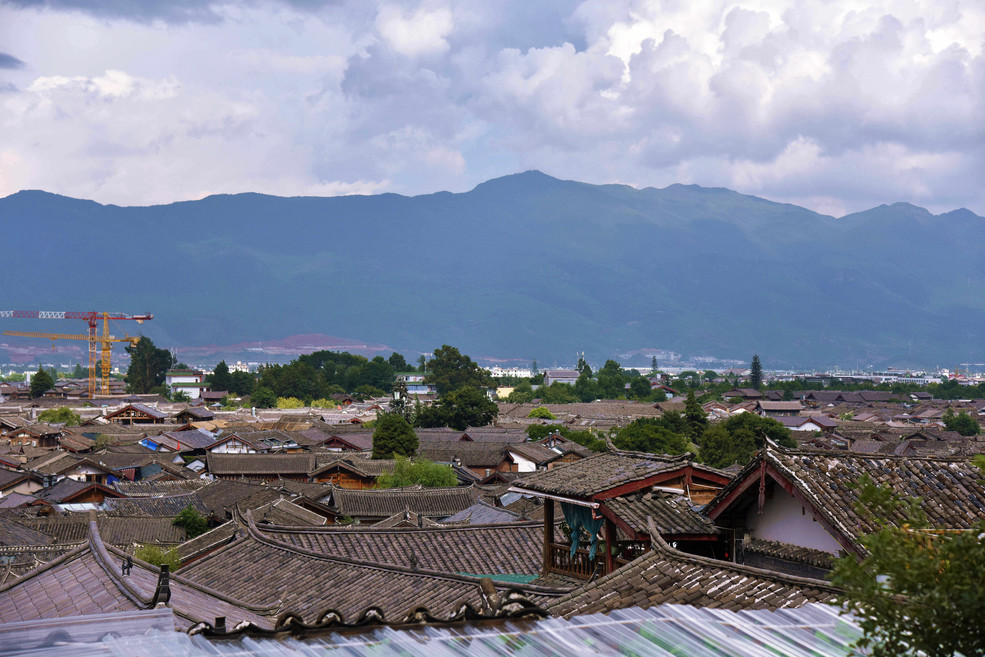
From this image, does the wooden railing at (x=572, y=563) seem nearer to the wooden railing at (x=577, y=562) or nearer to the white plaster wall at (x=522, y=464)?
the wooden railing at (x=577, y=562)

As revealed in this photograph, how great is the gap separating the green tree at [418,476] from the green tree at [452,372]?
196 feet

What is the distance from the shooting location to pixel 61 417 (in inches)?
3179

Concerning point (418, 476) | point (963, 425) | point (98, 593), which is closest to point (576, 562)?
point (98, 593)

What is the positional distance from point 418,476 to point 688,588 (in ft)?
130

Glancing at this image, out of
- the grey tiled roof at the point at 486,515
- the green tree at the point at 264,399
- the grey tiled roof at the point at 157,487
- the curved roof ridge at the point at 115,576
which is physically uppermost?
the curved roof ridge at the point at 115,576

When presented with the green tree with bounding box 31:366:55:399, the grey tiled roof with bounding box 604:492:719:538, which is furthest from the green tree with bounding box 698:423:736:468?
the green tree with bounding box 31:366:55:399

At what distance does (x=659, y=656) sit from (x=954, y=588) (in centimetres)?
165

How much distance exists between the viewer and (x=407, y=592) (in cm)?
1127

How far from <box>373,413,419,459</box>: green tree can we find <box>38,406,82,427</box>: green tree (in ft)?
111

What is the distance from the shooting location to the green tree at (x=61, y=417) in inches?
3129

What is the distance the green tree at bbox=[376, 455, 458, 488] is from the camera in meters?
46.2

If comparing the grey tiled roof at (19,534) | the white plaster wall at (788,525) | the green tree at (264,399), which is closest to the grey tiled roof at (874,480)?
the white plaster wall at (788,525)

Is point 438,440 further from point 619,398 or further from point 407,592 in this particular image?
point 619,398

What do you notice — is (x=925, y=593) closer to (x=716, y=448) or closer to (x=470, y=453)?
(x=716, y=448)
